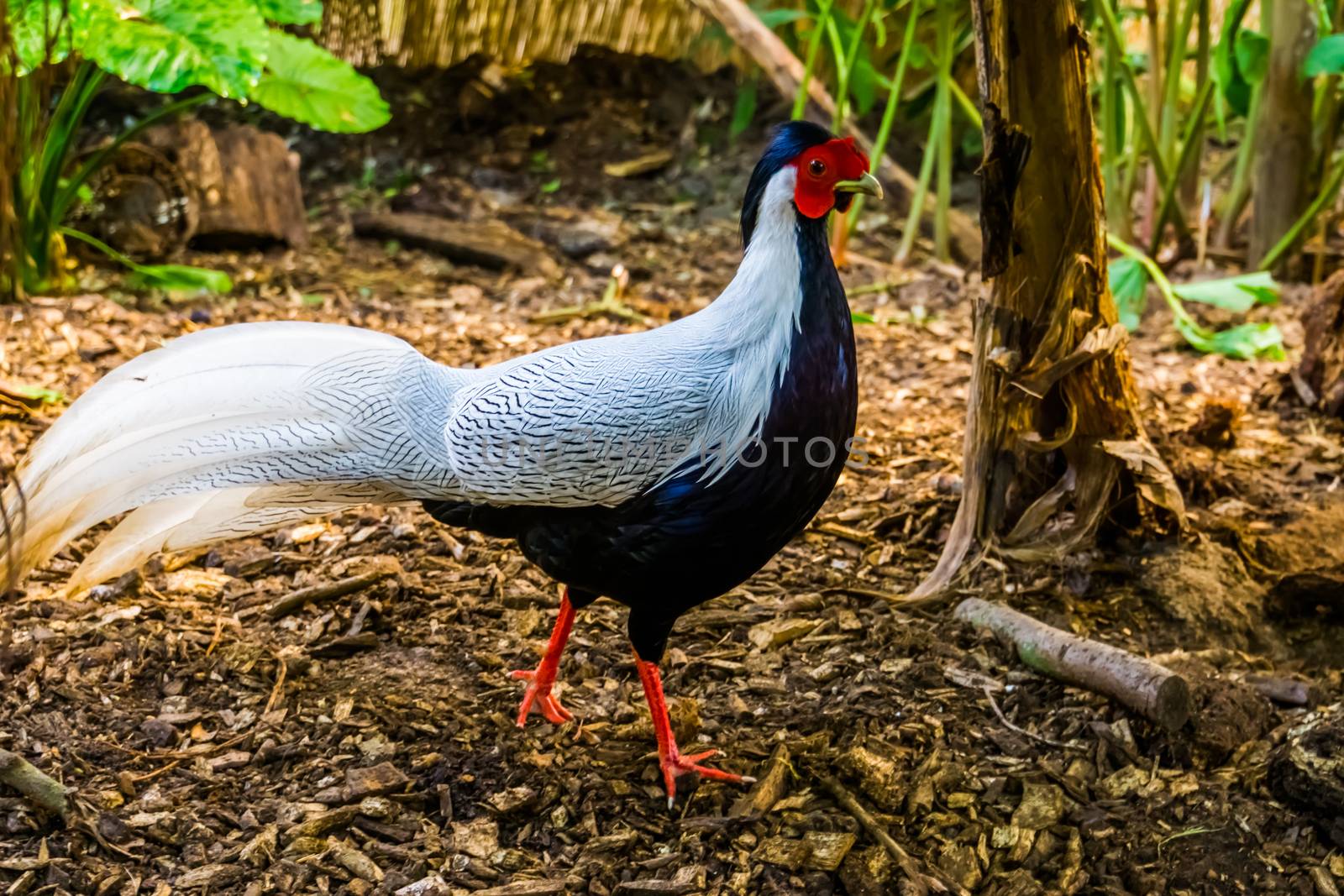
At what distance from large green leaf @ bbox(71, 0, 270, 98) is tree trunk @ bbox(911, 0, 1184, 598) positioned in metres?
2.89

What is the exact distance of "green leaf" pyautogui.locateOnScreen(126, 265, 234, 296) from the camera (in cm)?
546

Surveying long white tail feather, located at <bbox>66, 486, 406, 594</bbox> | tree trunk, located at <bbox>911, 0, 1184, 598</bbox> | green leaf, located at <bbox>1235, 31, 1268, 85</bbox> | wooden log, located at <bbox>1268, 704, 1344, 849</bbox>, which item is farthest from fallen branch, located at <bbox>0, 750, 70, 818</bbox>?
green leaf, located at <bbox>1235, 31, 1268, 85</bbox>

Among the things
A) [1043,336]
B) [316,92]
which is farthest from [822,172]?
[316,92]

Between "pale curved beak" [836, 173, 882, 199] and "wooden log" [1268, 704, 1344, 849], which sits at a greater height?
"pale curved beak" [836, 173, 882, 199]

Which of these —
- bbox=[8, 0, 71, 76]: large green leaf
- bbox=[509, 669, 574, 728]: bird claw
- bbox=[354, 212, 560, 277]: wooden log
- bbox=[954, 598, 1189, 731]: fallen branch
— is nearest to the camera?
bbox=[954, 598, 1189, 731]: fallen branch

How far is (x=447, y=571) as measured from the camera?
342 centimetres

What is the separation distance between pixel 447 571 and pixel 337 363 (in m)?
0.96

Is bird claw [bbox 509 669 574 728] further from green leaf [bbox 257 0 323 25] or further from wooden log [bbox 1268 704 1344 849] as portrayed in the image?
green leaf [bbox 257 0 323 25]

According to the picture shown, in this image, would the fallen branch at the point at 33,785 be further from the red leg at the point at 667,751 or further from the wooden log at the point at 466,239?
the wooden log at the point at 466,239

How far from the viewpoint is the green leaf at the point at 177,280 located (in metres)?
5.46

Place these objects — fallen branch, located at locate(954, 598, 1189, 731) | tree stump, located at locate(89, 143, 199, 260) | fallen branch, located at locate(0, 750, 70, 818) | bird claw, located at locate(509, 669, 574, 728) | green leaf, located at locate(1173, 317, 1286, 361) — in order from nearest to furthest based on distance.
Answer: fallen branch, located at locate(0, 750, 70, 818), fallen branch, located at locate(954, 598, 1189, 731), bird claw, located at locate(509, 669, 574, 728), green leaf, located at locate(1173, 317, 1286, 361), tree stump, located at locate(89, 143, 199, 260)

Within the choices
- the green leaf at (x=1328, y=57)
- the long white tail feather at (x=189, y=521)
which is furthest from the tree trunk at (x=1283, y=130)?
the long white tail feather at (x=189, y=521)

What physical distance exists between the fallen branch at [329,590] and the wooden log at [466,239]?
10.1ft

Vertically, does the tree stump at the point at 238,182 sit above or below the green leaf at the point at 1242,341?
below
